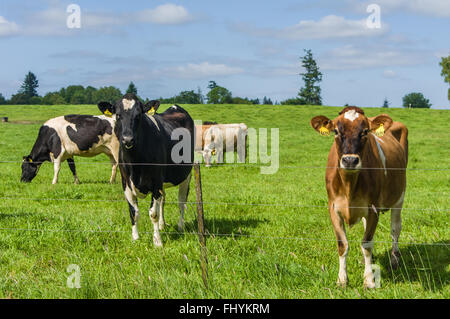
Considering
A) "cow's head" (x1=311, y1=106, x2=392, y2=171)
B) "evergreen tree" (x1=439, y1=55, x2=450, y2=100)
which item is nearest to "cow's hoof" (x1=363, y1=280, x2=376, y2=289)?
"cow's head" (x1=311, y1=106, x2=392, y2=171)

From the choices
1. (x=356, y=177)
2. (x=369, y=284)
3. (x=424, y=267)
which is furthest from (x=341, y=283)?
(x=424, y=267)

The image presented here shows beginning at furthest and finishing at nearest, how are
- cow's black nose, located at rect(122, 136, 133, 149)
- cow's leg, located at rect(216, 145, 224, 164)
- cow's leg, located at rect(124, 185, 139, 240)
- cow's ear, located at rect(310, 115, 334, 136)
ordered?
cow's leg, located at rect(216, 145, 224, 164), cow's leg, located at rect(124, 185, 139, 240), cow's black nose, located at rect(122, 136, 133, 149), cow's ear, located at rect(310, 115, 334, 136)

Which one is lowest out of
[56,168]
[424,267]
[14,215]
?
[424,267]

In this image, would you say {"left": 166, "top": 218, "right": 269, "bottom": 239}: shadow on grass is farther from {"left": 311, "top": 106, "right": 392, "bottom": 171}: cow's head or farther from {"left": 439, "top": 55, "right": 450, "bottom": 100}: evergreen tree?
{"left": 439, "top": 55, "right": 450, "bottom": 100}: evergreen tree

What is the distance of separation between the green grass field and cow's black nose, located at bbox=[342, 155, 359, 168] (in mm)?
1151

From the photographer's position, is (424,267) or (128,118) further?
(128,118)

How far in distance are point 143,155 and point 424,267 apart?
4133mm

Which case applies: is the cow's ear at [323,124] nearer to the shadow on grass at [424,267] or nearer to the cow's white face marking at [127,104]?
the shadow on grass at [424,267]

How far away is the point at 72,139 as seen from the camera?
44.0ft

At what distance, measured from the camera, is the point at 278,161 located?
19.5 metres

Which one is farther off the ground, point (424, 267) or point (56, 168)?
point (56, 168)

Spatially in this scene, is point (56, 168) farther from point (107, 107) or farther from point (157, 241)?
point (157, 241)

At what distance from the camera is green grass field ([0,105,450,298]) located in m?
4.41
